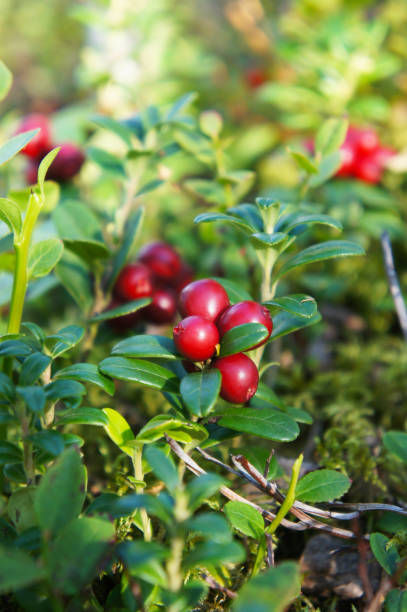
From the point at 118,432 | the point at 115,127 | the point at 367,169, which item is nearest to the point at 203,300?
the point at 118,432

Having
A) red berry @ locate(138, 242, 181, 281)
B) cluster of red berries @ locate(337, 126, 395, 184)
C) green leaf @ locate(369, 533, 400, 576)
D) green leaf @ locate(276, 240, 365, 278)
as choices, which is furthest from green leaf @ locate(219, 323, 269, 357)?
cluster of red berries @ locate(337, 126, 395, 184)

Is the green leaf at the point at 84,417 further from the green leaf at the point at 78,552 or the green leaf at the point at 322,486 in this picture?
the green leaf at the point at 322,486

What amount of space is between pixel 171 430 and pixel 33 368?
28 cm

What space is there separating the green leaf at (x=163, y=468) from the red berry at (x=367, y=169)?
176 cm

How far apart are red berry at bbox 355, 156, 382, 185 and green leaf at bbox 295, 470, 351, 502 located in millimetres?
1535

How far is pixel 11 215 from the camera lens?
3.28 ft

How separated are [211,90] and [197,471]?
300cm

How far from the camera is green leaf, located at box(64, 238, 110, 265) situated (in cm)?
130

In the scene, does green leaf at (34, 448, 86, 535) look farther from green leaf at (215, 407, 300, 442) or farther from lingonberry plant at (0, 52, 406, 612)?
green leaf at (215, 407, 300, 442)

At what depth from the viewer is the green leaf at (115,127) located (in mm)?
1495

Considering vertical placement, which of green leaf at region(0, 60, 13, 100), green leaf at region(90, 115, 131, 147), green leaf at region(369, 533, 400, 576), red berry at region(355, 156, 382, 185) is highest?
green leaf at region(0, 60, 13, 100)

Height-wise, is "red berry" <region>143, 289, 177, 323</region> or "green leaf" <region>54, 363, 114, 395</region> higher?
"green leaf" <region>54, 363, 114, 395</region>

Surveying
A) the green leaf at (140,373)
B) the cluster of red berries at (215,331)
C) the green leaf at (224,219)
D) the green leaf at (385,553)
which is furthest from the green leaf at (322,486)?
the green leaf at (224,219)

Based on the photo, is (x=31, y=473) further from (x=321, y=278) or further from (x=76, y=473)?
(x=321, y=278)
